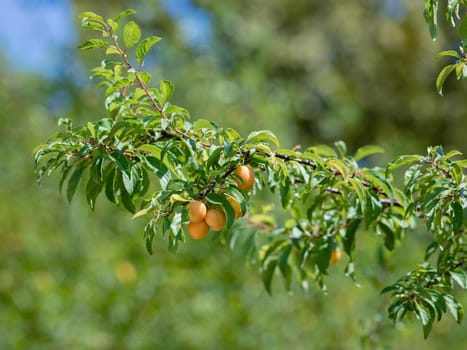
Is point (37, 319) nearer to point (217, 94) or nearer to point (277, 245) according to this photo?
point (217, 94)

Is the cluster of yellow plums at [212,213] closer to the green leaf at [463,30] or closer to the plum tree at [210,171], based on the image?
the plum tree at [210,171]

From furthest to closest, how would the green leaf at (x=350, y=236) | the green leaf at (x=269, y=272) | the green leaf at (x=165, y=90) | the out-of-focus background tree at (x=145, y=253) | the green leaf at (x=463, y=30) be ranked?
the out-of-focus background tree at (x=145, y=253), the green leaf at (x=269, y=272), the green leaf at (x=350, y=236), the green leaf at (x=165, y=90), the green leaf at (x=463, y=30)

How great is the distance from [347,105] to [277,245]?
21.4 feet

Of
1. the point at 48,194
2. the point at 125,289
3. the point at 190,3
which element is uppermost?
the point at 190,3

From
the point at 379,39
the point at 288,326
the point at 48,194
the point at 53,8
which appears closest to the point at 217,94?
the point at 48,194

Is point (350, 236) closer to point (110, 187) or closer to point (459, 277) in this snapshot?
point (459, 277)

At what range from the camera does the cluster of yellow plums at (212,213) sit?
103 centimetres

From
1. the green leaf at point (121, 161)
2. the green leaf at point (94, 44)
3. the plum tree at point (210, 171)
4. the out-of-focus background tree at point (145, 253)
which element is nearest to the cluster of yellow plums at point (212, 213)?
the plum tree at point (210, 171)

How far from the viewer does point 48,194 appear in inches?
164


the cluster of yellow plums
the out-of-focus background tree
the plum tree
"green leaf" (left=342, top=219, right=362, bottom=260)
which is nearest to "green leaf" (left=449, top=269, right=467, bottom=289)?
the plum tree

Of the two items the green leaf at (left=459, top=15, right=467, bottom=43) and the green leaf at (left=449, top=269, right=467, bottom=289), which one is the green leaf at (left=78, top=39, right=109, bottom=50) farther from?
the green leaf at (left=449, top=269, right=467, bottom=289)

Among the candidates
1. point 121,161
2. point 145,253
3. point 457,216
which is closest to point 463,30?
point 457,216

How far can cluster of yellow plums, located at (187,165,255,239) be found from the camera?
1032 mm

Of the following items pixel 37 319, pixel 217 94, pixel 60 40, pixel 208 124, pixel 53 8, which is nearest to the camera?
pixel 208 124
